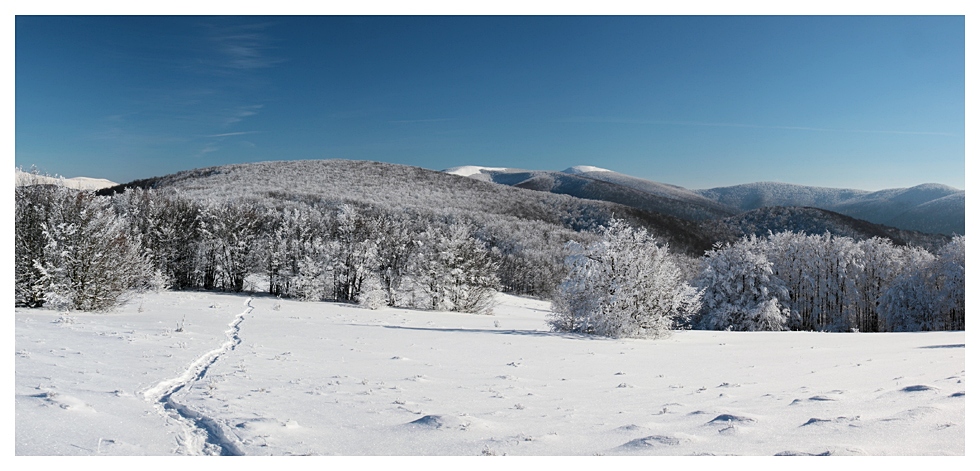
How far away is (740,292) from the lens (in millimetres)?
39125

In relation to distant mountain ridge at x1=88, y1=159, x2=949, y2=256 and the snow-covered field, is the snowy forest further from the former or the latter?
distant mountain ridge at x1=88, y1=159, x2=949, y2=256

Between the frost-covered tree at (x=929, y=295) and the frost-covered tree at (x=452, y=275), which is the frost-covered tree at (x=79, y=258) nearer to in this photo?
the frost-covered tree at (x=452, y=275)

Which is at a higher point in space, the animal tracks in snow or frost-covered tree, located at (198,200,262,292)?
frost-covered tree, located at (198,200,262,292)

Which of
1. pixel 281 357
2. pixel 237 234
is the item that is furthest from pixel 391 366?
pixel 237 234

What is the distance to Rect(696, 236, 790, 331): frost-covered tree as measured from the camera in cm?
3700

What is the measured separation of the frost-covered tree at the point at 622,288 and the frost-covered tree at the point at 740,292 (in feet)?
62.4

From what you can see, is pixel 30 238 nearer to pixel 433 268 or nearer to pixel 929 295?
pixel 433 268

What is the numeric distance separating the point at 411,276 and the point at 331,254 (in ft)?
22.6

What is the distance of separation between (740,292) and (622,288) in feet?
79.5

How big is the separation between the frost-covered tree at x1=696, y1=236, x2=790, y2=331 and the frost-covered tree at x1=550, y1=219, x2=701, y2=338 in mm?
19014

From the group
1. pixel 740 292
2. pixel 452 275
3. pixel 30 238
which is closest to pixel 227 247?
pixel 452 275

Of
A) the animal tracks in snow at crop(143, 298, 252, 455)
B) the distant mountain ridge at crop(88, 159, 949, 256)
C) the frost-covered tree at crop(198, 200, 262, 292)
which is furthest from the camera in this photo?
the distant mountain ridge at crop(88, 159, 949, 256)

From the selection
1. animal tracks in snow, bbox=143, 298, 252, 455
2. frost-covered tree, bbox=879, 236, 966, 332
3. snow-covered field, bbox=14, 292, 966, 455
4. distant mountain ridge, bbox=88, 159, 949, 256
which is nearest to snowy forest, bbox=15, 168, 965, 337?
frost-covered tree, bbox=879, 236, 966, 332

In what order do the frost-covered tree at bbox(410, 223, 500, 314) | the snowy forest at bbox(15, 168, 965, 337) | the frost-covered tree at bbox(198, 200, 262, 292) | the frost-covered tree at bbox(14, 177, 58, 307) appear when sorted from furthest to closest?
the frost-covered tree at bbox(198, 200, 262, 292), the frost-covered tree at bbox(410, 223, 500, 314), the snowy forest at bbox(15, 168, 965, 337), the frost-covered tree at bbox(14, 177, 58, 307)
